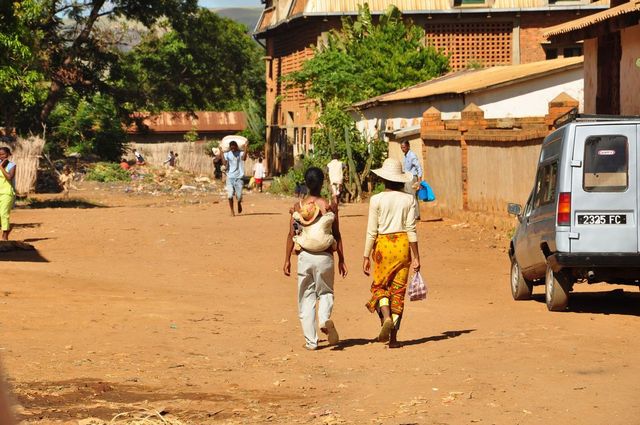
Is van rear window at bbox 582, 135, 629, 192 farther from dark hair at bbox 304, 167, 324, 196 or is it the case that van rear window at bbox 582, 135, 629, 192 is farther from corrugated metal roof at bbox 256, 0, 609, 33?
corrugated metal roof at bbox 256, 0, 609, 33

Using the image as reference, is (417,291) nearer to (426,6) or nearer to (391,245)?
(391,245)

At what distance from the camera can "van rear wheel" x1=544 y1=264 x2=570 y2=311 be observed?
1266 cm

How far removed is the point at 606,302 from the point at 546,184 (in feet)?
→ 6.30

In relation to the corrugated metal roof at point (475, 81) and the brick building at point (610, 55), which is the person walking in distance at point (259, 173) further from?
the brick building at point (610, 55)

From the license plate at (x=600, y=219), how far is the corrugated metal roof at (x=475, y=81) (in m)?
17.1

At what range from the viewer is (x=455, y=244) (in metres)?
22.8

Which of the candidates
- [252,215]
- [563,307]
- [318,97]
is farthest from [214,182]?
[563,307]

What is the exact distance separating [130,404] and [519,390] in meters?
2.65

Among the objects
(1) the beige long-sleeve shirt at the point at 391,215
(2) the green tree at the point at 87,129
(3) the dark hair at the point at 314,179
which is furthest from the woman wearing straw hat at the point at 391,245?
(2) the green tree at the point at 87,129

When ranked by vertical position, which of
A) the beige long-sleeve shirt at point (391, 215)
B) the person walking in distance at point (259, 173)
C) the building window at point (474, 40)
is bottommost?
the person walking in distance at point (259, 173)

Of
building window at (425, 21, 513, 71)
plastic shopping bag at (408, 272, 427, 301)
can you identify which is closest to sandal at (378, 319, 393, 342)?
plastic shopping bag at (408, 272, 427, 301)

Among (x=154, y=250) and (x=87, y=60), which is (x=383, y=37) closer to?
(x=87, y=60)

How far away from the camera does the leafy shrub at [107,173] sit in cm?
4931

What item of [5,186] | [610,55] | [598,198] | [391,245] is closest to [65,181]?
[5,186]
